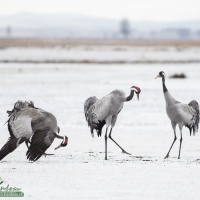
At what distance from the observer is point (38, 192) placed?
6906mm

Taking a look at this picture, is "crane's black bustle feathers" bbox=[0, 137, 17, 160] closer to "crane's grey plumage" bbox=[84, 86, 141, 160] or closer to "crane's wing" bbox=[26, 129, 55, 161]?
"crane's wing" bbox=[26, 129, 55, 161]

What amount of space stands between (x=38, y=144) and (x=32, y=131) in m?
0.36

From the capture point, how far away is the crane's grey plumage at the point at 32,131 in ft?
28.4

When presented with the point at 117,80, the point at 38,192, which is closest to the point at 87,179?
the point at 38,192

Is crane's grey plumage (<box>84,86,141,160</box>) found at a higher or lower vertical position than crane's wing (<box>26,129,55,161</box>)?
higher

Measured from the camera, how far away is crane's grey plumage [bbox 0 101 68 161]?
28.4ft

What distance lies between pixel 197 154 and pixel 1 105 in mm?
7628

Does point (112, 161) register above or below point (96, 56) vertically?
above

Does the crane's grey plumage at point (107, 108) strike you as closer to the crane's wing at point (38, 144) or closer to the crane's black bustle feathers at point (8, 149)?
the crane's wing at point (38, 144)

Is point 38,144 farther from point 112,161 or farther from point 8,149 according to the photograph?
point 112,161

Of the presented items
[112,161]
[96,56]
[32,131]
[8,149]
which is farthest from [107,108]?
[96,56]

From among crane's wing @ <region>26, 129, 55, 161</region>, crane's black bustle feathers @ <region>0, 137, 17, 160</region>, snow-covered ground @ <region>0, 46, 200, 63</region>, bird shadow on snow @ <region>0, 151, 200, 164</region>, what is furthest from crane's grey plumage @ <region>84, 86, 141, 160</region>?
snow-covered ground @ <region>0, 46, 200, 63</region>

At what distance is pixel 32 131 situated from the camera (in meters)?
8.98

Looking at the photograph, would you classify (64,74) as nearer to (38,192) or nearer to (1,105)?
(1,105)
